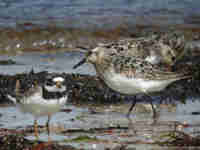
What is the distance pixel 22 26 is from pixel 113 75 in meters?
6.64

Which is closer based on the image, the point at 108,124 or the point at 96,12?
the point at 108,124

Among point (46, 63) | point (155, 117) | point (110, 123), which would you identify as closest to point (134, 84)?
point (155, 117)

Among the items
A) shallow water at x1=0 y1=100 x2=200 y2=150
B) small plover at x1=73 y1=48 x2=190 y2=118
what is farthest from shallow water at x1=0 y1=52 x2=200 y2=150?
small plover at x1=73 y1=48 x2=190 y2=118

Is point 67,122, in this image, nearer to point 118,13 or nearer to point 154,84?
point 154,84

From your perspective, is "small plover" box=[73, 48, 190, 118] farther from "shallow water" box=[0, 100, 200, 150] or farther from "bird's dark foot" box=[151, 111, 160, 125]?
"shallow water" box=[0, 100, 200, 150]

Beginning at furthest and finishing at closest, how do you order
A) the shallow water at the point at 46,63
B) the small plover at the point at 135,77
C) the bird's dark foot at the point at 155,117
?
the shallow water at the point at 46,63, the small plover at the point at 135,77, the bird's dark foot at the point at 155,117

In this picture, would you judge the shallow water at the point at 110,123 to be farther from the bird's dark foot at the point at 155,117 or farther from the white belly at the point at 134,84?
the white belly at the point at 134,84

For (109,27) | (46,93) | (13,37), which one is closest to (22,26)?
(13,37)

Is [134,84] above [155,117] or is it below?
above

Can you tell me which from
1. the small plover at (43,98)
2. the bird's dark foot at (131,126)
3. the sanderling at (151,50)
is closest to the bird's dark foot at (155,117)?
the bird's dark foot at (131,126)

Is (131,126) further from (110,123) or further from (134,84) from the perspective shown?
(134,84)

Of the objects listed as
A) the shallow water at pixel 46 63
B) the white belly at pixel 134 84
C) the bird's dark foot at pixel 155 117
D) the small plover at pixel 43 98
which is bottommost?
the shallow water at pixel 46 63

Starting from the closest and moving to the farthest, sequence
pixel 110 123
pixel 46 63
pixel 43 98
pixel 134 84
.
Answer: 1. pixel 43 98
2. pixel 110 123
3. pixel 134 84
4. pixel 46 63

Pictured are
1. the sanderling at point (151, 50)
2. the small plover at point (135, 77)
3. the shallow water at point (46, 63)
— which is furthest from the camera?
the shallow water at point (46, 63)
